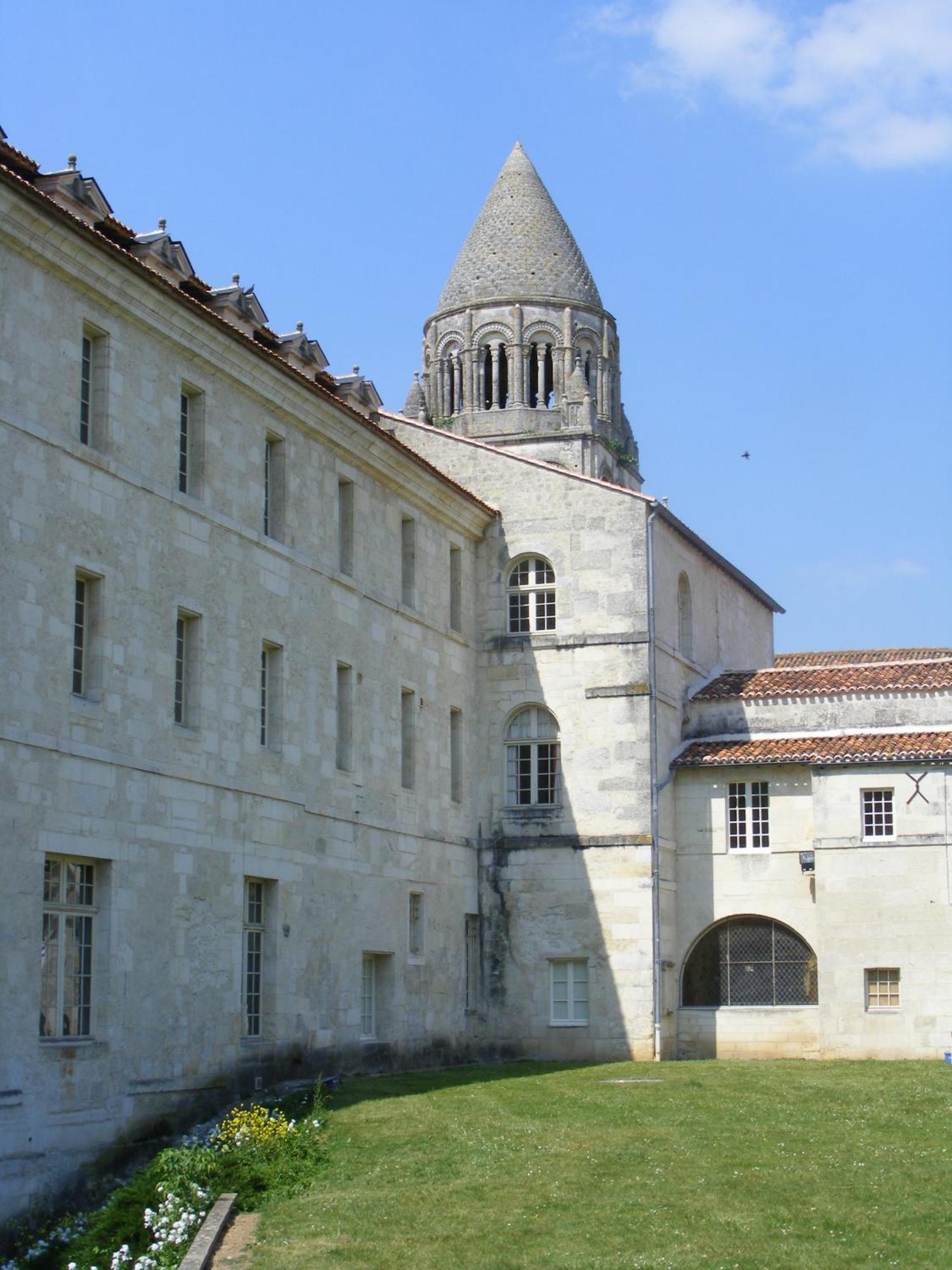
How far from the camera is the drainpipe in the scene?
37281 mm

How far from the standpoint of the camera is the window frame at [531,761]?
1531 inches

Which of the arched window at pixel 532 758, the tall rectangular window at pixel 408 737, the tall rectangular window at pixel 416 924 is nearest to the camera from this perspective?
the tall rectangular window at pixel 416 924

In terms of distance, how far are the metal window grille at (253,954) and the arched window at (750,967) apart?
11.6 m

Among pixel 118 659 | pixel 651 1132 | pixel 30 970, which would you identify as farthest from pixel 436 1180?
pixel 118 659

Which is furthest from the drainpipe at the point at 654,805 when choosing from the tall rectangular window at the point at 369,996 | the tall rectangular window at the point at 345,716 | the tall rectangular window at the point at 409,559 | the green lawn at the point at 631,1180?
the tall rectangular window at the point at 345,716

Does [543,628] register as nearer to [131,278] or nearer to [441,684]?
[441,684]

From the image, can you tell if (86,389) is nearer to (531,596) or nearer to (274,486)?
(274,486)

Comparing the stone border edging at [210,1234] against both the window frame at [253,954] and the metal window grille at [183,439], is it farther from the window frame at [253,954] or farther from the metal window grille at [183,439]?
the metal window grille at [183,439]

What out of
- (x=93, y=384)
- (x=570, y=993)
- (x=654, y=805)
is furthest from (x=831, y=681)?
(x=93, y=384)

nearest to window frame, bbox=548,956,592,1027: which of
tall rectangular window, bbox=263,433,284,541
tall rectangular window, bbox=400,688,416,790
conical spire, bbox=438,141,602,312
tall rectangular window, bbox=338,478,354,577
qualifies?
tall rectangular window, bbox=400,688,416,790

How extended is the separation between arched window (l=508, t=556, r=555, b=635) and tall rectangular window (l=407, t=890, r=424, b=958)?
658 cm

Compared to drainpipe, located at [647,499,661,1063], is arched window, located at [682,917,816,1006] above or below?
below

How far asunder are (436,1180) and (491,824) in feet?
55.3

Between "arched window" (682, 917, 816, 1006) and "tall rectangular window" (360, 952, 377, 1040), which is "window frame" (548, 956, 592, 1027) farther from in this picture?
"tall rectangular window" (360, 952, 377, 1040)
